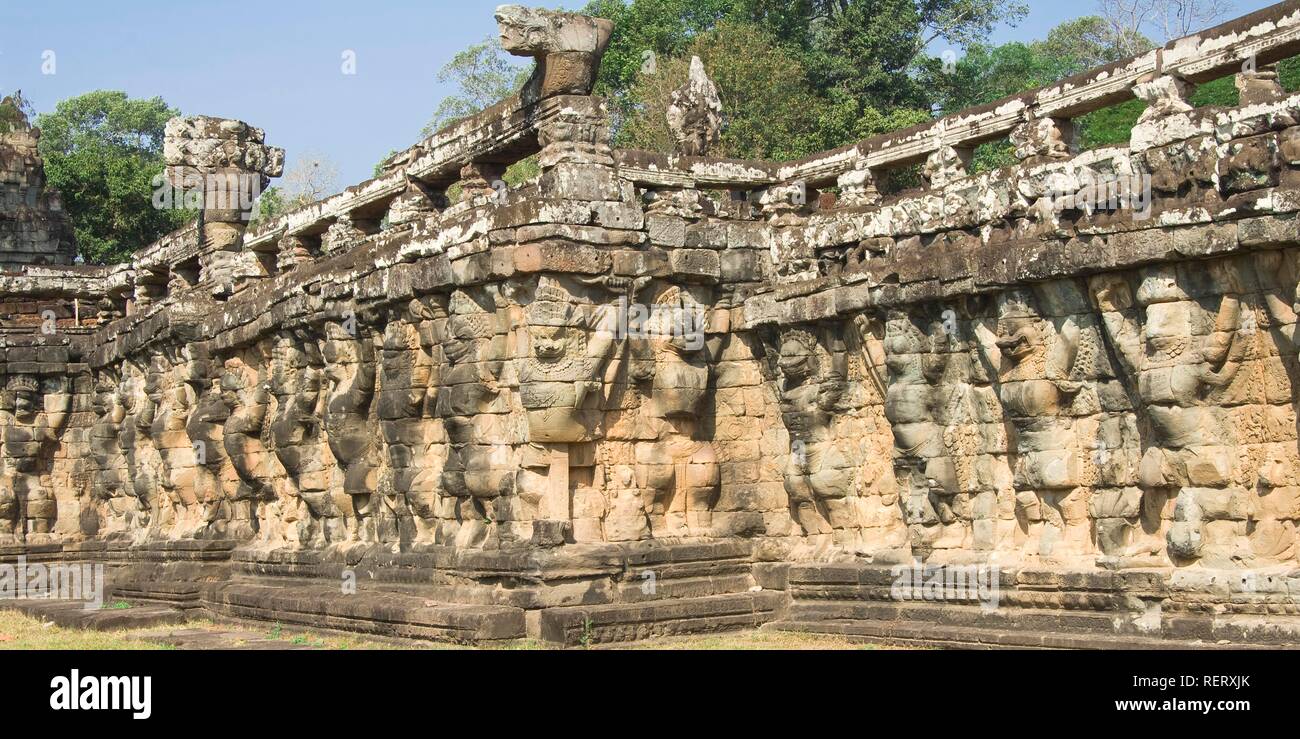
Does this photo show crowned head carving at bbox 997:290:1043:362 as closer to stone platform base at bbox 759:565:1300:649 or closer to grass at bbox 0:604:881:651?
stone platform base at bbox 759:565:1300:649

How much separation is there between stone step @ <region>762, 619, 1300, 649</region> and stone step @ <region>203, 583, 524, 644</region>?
2647mm

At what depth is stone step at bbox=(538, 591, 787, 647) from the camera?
45.8 ft

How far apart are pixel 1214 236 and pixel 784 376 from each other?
4.85 metres

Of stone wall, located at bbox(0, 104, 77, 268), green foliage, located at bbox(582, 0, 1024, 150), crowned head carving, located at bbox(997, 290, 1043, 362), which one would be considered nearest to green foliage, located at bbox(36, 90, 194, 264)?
stone wall, located at bbox(0, 104, 77, 268)

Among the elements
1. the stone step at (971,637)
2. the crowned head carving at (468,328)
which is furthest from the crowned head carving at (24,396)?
the stone step at (971,637)

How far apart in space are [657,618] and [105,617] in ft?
23.2

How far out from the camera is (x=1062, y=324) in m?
12.9

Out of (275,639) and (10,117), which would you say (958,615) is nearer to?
(275,639)

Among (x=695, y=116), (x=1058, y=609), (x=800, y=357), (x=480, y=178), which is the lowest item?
(x=1058, y=609)

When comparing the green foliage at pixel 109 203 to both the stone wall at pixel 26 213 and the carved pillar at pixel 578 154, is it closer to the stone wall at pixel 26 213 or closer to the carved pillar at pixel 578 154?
the stone wall at pixel 26 213

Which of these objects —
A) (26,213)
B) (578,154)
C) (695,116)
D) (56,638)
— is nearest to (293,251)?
(56,638)

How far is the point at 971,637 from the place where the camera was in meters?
13.0

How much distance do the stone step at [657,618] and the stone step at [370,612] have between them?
0.43 m

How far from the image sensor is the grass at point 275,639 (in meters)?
14.1
